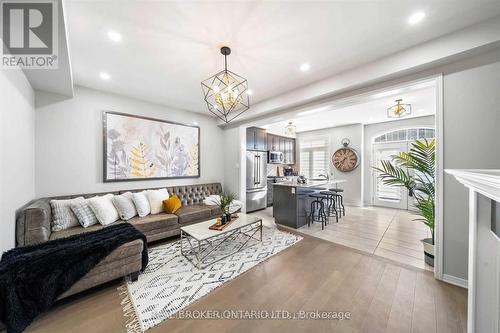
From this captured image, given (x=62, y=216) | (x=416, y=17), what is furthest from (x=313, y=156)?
(x=62, y=216)

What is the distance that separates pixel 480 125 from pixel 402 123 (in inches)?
159

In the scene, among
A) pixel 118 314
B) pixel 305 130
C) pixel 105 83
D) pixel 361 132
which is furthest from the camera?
pixel 305 130

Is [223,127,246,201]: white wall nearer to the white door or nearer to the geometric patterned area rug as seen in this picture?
the geometric patterned area rug

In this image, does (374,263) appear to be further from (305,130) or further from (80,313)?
(305,130)

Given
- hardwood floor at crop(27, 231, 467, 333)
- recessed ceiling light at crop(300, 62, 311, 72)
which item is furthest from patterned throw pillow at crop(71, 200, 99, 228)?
recessed ceiling light at crop(300, 62, 311, 72)

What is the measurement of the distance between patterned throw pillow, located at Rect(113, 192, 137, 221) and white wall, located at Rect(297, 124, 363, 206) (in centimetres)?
614

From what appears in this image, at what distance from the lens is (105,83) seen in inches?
124

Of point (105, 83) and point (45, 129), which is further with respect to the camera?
point (105, 83)

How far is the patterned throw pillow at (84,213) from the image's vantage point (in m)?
2.69

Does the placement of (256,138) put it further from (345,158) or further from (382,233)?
(382,233)

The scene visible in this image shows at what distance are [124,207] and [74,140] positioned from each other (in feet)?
4.94

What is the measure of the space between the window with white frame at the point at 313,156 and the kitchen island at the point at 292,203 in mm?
2776

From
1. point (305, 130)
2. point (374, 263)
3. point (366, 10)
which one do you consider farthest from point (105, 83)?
point (305, 130)

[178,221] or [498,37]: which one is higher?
[498,37]
